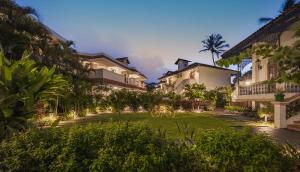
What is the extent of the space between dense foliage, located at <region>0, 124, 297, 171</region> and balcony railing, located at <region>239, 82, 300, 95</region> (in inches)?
477

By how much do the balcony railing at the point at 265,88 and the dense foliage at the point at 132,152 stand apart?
39.8 feet

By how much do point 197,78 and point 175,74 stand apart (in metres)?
11.8

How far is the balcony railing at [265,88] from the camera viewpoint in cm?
1658

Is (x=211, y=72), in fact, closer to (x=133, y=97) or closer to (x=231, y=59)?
(x=133, y=97)

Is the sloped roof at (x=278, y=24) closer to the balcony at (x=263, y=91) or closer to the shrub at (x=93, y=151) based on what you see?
the balcony at (x=263, y=91)

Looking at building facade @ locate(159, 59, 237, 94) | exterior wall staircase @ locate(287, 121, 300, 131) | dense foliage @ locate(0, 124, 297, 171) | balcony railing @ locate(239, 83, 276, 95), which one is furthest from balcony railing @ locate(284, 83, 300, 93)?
building facade @ locate(159, 59, 237, 94)

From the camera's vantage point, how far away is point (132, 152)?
4062 millimetres

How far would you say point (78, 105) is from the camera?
75.7 ft

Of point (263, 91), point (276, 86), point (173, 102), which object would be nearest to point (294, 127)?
point (276, 86)

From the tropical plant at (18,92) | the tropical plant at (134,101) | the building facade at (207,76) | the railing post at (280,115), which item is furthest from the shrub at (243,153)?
the building facade at (207,76)

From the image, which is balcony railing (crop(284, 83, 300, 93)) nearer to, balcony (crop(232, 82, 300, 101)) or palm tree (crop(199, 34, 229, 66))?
balcony (crop(232, 82, 300, 101))

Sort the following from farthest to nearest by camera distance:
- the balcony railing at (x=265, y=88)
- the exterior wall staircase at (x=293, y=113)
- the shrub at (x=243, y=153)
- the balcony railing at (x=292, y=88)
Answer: the balcony railing at (x=265, y=88), the balcony railing at (x=292, y=88), the exterior wall staircase at (x=293, y=113), the shrub at (x=243, y=153)

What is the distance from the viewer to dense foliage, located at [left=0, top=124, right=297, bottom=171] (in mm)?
3928

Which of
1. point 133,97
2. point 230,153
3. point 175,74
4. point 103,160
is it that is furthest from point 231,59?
point 175,74
